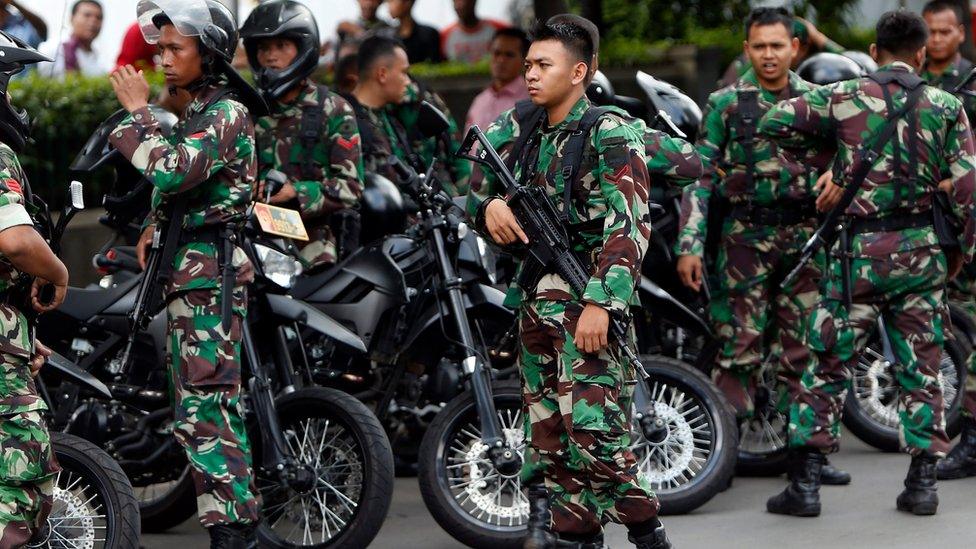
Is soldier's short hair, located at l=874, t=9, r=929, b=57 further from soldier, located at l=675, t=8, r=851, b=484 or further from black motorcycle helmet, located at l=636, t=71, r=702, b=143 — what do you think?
black motorcycle helmet, located at l=636, t=71, r=702, b=143

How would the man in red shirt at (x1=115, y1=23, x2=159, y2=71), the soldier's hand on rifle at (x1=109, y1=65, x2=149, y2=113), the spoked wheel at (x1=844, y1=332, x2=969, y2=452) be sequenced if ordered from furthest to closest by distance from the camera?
the man in red shirt at (x1=115, y1=23, x2=159, y2=71) < the spoked wheel at (x1=844, y1=332, x2=969, y2=452) < the soldier's hand on rifle at (x1=109, y1=65, x2=149, y2=113)

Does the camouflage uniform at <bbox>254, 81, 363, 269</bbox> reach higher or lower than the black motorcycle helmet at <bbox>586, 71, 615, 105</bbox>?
lower

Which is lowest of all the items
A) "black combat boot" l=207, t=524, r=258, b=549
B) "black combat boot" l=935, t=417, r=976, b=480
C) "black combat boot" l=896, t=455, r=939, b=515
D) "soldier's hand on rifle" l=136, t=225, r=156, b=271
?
"black combat boot" l=935, t=417, r=976, b=480

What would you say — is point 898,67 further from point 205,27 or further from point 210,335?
point 210,335

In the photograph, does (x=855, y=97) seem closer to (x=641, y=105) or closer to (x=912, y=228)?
(x=912, y=228)

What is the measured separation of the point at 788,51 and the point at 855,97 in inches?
33.5

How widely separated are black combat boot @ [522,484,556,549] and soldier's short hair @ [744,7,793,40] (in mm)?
2765

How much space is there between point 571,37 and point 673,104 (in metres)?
1.95

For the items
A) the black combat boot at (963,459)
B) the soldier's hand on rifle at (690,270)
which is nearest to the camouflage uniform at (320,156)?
the soldier's hand on rifle at (690,270)

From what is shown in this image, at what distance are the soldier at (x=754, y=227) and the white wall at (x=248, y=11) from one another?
4147mm

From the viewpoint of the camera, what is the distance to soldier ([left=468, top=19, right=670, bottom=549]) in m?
5.44

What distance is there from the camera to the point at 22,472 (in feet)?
16.4

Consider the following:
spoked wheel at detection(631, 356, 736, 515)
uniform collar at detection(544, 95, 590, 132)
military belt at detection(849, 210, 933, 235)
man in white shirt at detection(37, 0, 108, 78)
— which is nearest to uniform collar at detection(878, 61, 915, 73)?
military belt at detection(849, 210, 933, 235)

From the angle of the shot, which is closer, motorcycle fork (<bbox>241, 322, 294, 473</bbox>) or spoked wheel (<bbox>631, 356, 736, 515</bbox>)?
motorcycle fork (<bbox>241, 322, 294, 473</bbox>)
